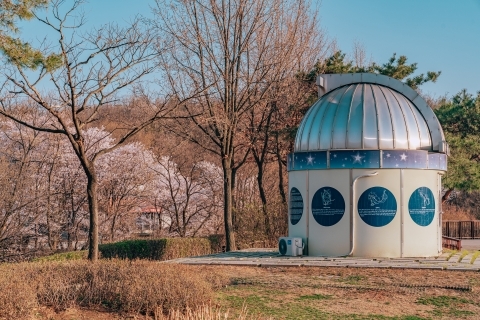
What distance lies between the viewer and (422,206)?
18.0m

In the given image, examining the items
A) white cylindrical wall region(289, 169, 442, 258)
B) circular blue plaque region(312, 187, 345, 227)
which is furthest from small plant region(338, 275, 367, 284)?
circular blue plaque region(312, 187, 345, 227)

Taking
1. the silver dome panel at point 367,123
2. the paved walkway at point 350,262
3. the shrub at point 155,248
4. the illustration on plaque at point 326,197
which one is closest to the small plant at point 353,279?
the paved walkway at point 350,262

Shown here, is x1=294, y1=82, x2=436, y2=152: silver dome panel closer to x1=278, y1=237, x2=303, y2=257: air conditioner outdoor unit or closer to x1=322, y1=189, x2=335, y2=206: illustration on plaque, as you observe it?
x1=322, y1=189, x2=335, y2=206: illustration on plaque

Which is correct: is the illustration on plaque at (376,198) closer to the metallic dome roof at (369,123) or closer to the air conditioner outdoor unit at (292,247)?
the metallic dome roof at (369,123)

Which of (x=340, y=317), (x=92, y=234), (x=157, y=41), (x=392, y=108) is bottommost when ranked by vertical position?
(x=340, y=317)

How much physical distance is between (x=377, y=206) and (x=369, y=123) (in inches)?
96.4

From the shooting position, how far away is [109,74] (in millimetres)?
15500

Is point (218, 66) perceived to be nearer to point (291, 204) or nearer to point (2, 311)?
point (291, 204)

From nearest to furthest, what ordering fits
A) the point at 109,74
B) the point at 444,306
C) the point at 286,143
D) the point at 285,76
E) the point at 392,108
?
the point at 444,306 < the point at 109,74 < the point at 392,108 < the point at 285,76 < the point at 286,143

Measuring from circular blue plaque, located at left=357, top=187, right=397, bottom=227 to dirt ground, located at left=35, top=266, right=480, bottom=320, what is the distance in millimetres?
2916

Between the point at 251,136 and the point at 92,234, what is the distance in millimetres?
14075

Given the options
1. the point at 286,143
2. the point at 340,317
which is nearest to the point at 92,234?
the point at 340,317

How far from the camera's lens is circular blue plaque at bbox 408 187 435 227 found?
17781mm

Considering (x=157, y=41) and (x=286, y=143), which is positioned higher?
(x=157, y=41)
